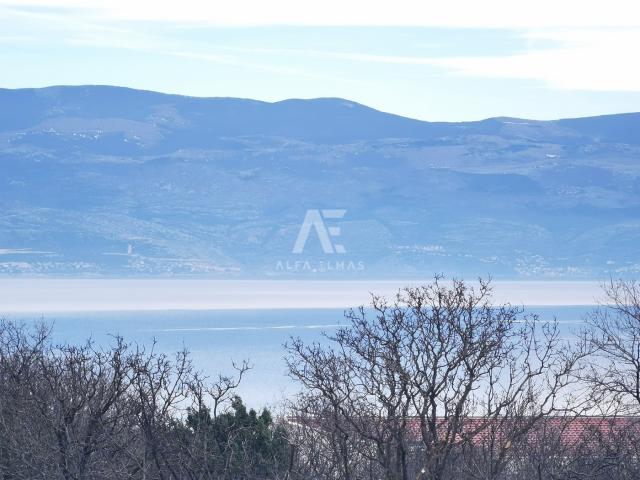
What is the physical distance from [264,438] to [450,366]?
10255 mm

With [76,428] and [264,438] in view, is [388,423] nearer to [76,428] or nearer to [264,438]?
[76,428]

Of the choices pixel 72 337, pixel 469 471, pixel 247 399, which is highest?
pixel 72 337

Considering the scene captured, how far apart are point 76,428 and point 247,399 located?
62172 millimetres

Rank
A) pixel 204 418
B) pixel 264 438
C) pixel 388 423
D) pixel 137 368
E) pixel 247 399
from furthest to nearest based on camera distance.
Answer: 1. pixel 247 399
2. pixel 264 438
3. pixel 204 418
4. pixel 137 368
5. pixel 388 423

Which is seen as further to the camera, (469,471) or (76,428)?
(76,428)

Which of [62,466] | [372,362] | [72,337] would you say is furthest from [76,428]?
[72,337]

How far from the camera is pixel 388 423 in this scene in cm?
1769

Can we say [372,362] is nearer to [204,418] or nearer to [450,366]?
[450,366]

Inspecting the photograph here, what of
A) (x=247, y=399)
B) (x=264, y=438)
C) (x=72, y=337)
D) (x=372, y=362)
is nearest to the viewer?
(x=372, y=362)

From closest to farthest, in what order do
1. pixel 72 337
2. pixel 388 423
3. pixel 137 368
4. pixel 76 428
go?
pixel 388 423 → pixel 137 368 → pixel 76 428 → pixel 72 337

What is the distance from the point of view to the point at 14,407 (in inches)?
957

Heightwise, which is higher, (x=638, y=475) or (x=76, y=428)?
(x=76, y=428)

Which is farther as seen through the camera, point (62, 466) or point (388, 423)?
point (62, 466)

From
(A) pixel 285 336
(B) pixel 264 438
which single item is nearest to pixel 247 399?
(B) pixel 264 438
